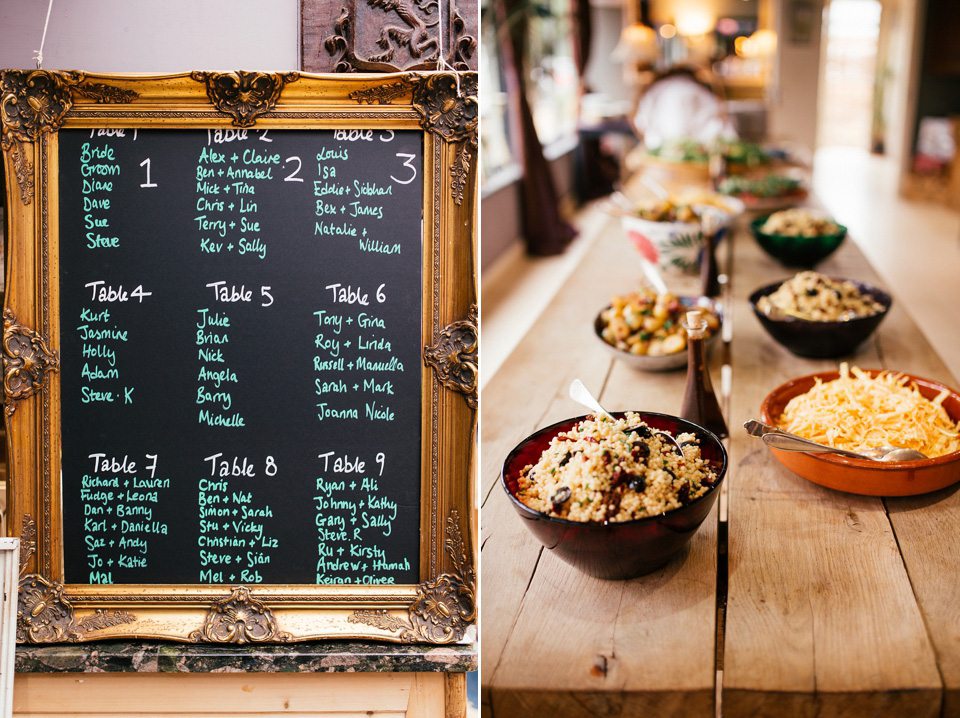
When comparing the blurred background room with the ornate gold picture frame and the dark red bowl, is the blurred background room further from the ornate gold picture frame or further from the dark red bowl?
the dark red bowl

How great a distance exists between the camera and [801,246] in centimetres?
259

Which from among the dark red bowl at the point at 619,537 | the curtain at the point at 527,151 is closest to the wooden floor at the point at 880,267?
the curtain at the point at 527,151

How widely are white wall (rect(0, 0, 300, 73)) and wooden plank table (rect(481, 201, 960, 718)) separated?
0.81 m

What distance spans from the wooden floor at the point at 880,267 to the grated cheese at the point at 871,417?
4.03 ft

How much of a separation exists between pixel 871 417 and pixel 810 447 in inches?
7.1

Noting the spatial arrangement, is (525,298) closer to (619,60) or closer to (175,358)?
(175,358)

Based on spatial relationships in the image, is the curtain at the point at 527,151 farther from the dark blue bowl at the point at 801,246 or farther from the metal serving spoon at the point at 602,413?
the metal serving spoon at the point at 602,413

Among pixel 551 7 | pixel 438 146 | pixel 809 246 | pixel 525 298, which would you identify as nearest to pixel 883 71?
pixel 551 7

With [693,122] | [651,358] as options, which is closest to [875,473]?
[651,358]

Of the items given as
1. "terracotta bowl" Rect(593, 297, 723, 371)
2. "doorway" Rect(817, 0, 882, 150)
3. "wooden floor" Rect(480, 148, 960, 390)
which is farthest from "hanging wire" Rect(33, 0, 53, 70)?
"doorway" Rect(817, 0, 882, 150)

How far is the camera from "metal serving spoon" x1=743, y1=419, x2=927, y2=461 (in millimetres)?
1261

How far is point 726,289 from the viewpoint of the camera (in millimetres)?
2467

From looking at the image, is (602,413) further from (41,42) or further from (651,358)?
(41,42)

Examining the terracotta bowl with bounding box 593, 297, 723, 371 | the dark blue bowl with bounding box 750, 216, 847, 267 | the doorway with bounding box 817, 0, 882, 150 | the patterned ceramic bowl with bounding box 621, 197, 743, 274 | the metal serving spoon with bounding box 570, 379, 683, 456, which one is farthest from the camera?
the doorway with bounding box 817, 0, 882, 150
